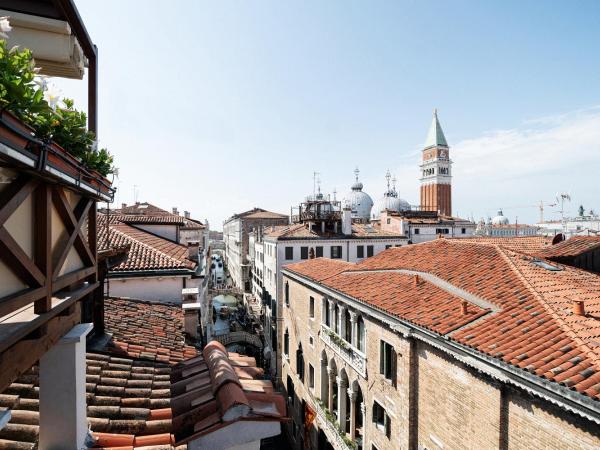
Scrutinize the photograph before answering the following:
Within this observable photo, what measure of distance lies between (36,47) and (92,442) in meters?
3.54

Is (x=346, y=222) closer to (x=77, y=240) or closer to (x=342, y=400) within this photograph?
(x=342, y=400)

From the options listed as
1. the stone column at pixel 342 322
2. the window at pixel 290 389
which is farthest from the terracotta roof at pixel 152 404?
the window at pixel 290 389

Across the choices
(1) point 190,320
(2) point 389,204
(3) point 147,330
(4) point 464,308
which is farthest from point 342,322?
(2) point 389,204

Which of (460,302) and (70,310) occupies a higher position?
(70,310)

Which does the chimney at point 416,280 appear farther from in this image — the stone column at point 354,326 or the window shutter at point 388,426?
the window shutter at point 388,426

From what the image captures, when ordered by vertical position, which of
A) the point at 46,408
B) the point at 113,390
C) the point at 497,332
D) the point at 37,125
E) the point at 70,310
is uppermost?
the point at 37,125

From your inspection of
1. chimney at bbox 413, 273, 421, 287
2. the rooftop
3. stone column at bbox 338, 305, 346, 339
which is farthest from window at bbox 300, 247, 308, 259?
the rooftop

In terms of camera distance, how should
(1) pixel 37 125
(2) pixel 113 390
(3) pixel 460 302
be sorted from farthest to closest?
(3) pixel 460 302
(2) pixel 113 390
(1) pixel 37 125

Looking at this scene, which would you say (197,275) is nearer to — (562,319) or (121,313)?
(121,313)

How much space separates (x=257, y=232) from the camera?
130ft

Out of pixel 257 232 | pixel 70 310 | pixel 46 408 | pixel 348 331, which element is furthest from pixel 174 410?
pixel 257 232

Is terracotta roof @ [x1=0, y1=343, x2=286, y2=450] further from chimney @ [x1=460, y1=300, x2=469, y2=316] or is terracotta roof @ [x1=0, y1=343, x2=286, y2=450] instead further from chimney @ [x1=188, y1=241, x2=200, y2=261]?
chimney @ [x1=188, y1=241, x2=200, y2=261]

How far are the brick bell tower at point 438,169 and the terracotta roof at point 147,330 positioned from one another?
78.7 meters

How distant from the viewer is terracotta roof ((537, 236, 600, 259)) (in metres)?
11.6
